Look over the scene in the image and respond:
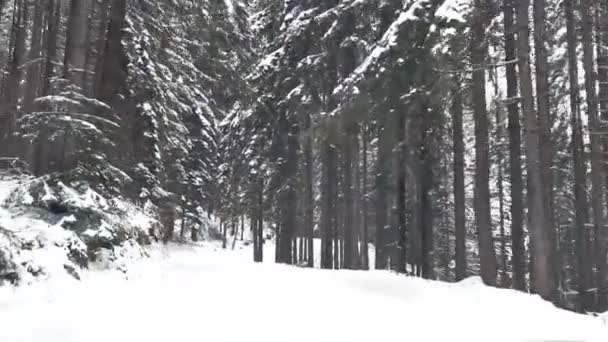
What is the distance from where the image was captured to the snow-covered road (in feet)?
15.9

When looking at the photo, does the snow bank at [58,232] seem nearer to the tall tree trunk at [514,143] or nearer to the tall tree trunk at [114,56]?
the tall tree trunk at [114,56]

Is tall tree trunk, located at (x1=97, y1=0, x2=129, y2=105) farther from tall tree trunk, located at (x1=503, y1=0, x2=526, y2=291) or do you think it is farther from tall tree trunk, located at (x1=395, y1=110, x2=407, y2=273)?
tall tree trunk, located at (x1=503, y1=0, x2=526, y2=291)

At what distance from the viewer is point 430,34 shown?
36.4 ft

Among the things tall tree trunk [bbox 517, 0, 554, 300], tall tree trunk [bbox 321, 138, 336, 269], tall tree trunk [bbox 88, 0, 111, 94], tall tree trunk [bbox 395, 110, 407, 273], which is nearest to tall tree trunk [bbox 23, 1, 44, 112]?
tall tree trunk [bbox 88, 0, 111, 94]

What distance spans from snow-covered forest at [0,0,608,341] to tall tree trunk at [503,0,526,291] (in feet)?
0.19

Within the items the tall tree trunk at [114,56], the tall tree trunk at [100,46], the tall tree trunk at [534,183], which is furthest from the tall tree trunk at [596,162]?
the tall tree trunk at [100,46]

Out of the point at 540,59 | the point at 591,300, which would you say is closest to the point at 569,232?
the point at 591,300

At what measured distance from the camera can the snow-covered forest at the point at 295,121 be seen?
24.9 ft

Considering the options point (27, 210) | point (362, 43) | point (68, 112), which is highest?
point (362, 43)

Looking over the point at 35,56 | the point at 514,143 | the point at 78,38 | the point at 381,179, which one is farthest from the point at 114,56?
the point at 514,143

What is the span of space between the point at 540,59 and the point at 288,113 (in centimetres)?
1184

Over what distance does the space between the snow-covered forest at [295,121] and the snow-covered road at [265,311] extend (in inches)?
5.6

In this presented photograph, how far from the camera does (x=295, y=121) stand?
2225 cm

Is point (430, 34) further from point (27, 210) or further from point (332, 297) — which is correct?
point (27, 210)
